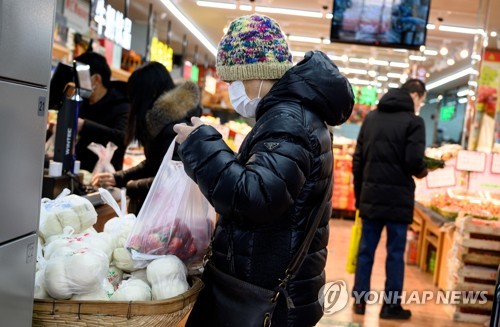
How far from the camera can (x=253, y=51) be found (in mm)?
1849

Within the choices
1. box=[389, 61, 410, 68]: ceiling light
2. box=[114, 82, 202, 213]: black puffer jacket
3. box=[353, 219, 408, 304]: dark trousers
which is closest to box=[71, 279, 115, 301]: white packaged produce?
box=[114, 82, 202, 213]: black puffer jacket

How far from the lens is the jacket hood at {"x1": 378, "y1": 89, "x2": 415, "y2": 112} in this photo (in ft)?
16.5

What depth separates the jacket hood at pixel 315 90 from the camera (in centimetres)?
178

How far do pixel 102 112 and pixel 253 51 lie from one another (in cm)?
265

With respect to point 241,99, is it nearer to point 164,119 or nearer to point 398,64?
point 164,119

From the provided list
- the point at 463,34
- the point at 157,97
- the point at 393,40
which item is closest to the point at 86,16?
the point at 393,40

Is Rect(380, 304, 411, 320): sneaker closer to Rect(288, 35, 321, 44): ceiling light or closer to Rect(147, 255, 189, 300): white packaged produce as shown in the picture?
Rect(147, 255, 189, 300): white packaged produce

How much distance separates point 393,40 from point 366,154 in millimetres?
2479

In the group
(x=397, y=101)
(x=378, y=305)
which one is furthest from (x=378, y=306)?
(x=397, y=101)

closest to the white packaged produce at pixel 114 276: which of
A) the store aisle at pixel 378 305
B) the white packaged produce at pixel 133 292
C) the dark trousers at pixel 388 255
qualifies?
the white packaged produce at pixel 133 292

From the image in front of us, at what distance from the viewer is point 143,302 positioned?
1.54 meters

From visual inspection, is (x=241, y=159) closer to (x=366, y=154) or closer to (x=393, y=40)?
(x=366, y=154)

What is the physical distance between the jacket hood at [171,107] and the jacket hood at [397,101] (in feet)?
7.74

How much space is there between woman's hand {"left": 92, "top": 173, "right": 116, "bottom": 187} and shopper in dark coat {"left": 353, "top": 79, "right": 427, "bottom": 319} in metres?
2.32
